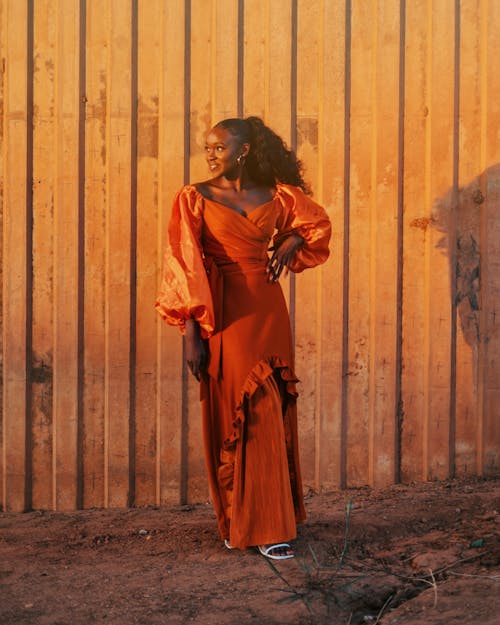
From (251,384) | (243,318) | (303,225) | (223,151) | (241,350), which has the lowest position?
(251,384)

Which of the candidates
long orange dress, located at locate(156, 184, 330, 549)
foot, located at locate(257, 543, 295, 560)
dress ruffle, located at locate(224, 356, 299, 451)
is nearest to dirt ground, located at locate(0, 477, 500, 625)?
foot, located at locate(257, 543, 295, 560)

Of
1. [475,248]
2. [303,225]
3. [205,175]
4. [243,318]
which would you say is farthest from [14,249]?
[475,248]

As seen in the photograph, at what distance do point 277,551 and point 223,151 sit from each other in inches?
72.5

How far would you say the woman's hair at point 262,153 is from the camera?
4.78m

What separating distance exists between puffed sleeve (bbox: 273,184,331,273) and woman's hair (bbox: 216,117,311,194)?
8 cm

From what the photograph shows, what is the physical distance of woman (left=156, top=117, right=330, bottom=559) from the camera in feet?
15.1

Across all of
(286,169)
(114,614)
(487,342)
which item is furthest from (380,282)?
(114,614)

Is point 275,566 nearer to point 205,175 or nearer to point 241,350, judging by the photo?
point 241,350

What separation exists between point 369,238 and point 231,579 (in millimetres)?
2169

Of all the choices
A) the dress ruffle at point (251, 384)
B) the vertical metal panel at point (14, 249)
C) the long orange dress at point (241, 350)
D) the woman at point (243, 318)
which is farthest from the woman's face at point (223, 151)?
the vertical metal panel at point (14, 249)

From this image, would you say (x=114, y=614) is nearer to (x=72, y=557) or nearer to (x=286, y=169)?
(x=72, y=557)

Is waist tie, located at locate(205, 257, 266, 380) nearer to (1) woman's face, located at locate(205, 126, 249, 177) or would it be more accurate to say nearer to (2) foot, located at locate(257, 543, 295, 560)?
(1) woman's face, located at locate(205, 126, 249, 177)

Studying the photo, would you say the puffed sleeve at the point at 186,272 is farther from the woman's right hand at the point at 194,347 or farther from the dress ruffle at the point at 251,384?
the dress ruffle at the point at 251,384

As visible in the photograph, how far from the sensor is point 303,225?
15.9 ft
